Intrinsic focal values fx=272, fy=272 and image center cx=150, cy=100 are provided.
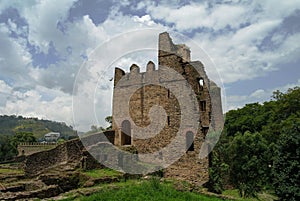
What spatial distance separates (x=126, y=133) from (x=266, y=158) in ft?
37.4

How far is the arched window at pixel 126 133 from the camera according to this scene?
19298mm

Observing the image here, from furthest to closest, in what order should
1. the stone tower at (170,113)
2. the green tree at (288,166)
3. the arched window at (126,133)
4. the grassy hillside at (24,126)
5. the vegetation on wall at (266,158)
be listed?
the grassy hillside at (24,126)
the arched window at (126,133)
the vegetation on wall at (266,158)
the green tree at (288,166)
the stone tower at (170,113)

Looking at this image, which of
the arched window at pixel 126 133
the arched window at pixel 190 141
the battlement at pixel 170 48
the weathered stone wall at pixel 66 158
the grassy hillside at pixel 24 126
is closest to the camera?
the arched window at pixel 190 141

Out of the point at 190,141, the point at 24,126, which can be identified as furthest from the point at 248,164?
the point at 24,126

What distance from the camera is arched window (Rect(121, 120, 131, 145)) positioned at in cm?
1930

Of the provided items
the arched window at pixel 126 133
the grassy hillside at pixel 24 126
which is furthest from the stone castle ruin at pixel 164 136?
the grassy hillside at pixel 24 126

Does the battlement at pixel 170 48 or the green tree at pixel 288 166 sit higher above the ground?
the battlement at pixel 170 48

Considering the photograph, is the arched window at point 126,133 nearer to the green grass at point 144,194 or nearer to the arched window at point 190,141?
the arched window at point 190,141

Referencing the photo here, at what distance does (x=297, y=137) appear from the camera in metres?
16.8

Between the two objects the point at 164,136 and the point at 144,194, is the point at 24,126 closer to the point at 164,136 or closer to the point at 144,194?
the point at 164,136

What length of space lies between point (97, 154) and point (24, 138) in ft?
131

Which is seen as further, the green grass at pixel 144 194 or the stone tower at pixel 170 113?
the stone tower at pixel 170 113

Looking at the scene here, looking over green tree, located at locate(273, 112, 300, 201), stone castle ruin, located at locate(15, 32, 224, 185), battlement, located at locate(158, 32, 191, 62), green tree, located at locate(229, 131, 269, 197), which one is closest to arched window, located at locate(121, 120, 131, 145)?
stone castle ruin, located at locate(15, 32, 224, 185)

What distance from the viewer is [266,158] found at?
2170 centimetres
